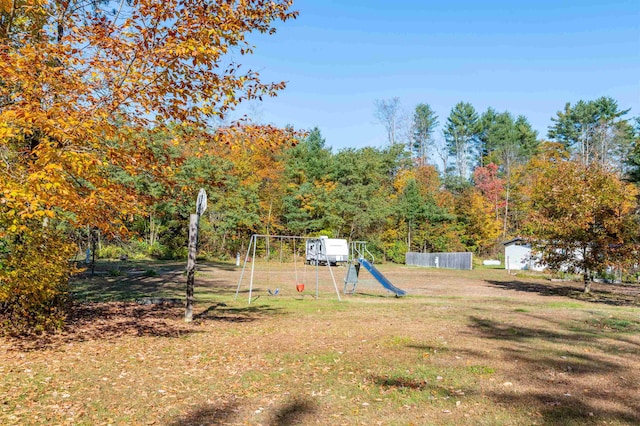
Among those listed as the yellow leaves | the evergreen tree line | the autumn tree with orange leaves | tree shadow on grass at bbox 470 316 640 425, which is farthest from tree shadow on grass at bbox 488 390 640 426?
the evergreen tree line

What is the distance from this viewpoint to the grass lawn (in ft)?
14.9

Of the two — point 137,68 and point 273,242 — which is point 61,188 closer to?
point 137,68

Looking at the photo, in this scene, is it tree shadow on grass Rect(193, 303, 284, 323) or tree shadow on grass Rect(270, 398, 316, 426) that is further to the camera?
tree shadow on grass Rect(193, 303, 284, 323)

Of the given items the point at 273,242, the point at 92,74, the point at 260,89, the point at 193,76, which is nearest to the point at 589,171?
the point at 260,89

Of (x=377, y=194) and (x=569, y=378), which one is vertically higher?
(x=377, y=194)

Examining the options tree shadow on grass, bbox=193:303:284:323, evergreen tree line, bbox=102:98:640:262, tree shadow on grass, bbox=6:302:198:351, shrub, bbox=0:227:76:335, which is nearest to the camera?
shrub, bbox=0:227:76:335

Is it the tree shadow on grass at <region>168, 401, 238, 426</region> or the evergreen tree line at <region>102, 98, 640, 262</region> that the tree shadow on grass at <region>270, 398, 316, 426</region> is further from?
the evergreen tree line at <region>102, 98, 640, 262</region>

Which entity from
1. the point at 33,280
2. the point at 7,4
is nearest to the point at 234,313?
the point at 33,280

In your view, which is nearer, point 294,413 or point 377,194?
point 294,413

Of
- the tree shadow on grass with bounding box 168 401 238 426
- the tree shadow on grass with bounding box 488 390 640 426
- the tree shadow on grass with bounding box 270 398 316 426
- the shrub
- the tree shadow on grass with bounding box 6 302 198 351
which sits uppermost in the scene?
the shrub

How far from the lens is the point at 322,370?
6.18 m

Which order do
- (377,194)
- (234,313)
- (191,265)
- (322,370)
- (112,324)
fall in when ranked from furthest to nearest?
1. (377,194)
2. (234,313)
3. (191,265)
4. (112,324)
5. (322,370)

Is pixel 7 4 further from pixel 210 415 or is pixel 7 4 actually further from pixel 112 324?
pixel 210 415

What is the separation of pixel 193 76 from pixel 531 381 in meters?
6.66
